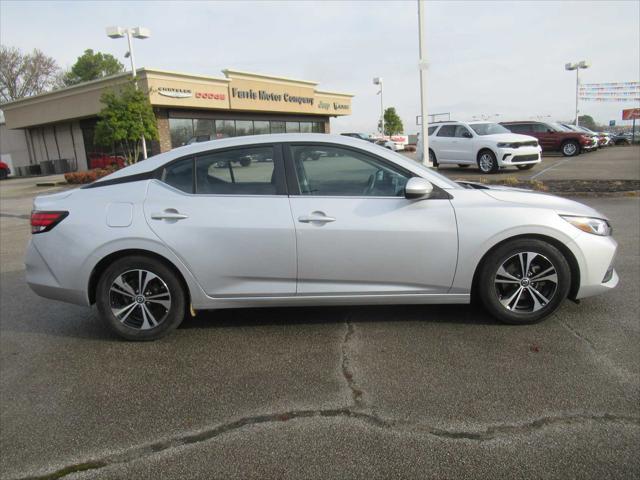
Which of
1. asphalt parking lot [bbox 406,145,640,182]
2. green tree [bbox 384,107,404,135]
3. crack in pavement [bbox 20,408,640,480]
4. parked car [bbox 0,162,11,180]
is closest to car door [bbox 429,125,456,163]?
asphalt parking lot [bbox 406,145,640,182]

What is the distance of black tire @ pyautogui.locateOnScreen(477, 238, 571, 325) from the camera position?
3936mm

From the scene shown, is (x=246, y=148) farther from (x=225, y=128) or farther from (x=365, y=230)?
(x=225, y=128)

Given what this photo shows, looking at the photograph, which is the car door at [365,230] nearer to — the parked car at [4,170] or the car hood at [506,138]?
the car hood at [506,138]

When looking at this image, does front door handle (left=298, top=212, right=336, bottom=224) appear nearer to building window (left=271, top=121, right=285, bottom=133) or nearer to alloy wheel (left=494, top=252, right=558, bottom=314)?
alloy wheel (left=494, top=252, right=558, bottom=314)

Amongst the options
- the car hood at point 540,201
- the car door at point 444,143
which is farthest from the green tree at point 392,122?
the car hood at point 540,201

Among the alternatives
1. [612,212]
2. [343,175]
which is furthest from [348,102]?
[343,175]

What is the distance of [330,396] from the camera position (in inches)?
122

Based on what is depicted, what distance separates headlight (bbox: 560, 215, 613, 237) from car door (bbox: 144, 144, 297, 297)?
2236 mm

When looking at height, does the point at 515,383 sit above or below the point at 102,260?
below

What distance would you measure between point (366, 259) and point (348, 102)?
1808 inches

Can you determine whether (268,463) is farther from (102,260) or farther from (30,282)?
(30,282)

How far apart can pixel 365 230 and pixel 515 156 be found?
14.9 m

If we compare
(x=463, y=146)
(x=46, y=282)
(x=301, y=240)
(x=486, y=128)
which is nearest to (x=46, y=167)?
(x=463, y=146)

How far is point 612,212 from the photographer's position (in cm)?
959
